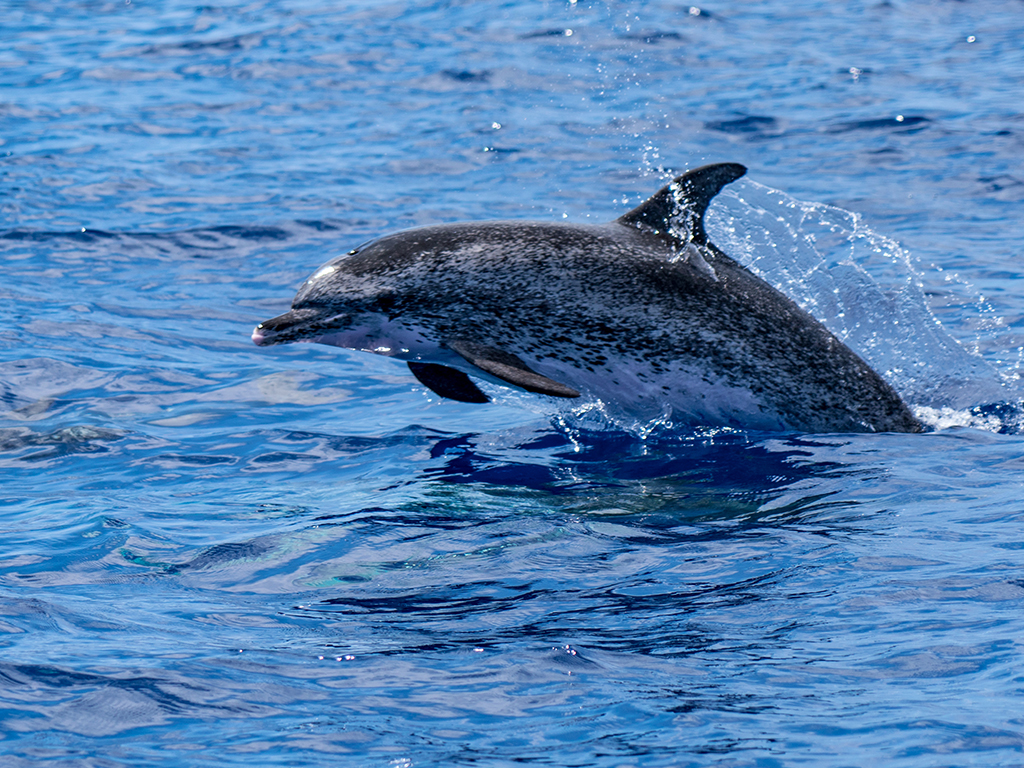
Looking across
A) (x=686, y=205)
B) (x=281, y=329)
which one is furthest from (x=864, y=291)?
(x=281, y=329)

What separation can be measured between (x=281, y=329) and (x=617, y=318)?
2.60 metres

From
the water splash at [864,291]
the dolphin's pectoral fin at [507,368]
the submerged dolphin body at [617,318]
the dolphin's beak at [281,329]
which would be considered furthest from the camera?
the water splash at [864,291]

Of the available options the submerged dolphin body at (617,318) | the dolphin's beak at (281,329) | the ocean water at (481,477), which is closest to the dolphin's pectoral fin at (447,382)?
the submerged dolphin body at (617,318)

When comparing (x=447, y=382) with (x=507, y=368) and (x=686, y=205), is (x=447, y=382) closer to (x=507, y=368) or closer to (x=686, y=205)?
(x=507, y=368)

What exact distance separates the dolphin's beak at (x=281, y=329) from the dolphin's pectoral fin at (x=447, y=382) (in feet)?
3.21

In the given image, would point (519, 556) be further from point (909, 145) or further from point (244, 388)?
point (909, 145)

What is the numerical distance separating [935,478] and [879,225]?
8594 millimetres

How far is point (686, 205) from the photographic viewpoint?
970 cm

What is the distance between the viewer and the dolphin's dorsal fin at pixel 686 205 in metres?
9.58

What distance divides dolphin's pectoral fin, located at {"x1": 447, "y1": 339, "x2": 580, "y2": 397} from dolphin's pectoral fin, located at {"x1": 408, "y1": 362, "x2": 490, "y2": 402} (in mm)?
689

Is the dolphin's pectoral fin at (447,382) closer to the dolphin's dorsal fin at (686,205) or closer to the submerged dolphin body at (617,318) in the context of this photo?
the submerged dolphin body at (617,318)

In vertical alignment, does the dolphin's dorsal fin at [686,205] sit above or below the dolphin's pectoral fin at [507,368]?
above

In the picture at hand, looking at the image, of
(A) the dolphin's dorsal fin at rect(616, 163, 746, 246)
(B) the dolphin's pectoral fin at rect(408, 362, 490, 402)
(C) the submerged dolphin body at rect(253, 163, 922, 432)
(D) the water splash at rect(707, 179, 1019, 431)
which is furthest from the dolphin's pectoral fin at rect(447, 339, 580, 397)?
(D) the water splash at rect(707, 179, 1019, 431)

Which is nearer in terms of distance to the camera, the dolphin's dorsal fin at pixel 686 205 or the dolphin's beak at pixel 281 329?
the dolphin's dorsal fin at pixel 686 205
